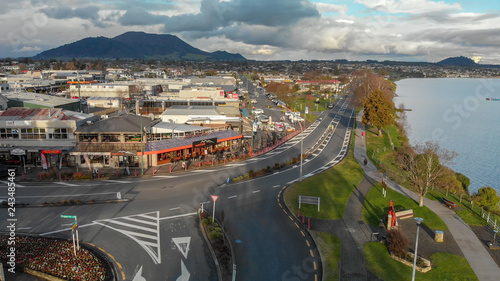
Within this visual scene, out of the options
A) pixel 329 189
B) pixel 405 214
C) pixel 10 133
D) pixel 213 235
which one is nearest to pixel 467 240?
pixel 405 214

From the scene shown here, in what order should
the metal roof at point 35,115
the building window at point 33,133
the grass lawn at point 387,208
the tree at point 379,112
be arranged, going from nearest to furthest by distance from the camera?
the grass lawn at point 387,208 < the building window at point 33,133 < the metal roof at point 35,115 < the tree at point 379,112

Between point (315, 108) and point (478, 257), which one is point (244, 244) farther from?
point (315, 108)

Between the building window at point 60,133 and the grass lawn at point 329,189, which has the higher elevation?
the building window at point 60,133

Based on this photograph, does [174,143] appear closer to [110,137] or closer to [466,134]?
[110,137]

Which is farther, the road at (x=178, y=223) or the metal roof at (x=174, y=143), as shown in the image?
the metal roof at (x=174, y=143)

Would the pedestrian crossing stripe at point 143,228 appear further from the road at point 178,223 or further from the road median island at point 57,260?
the road median island at point 57,260

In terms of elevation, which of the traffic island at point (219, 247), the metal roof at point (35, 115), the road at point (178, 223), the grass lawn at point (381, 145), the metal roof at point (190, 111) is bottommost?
the grass lawn at point (381, 145)

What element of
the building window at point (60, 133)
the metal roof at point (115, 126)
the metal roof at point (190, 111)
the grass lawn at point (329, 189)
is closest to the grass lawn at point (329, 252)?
the grass lawn at point (329, 189)

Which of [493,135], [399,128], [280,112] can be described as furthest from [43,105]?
[493,135]

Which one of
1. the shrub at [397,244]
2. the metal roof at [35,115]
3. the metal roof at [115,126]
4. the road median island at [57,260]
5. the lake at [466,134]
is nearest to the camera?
the road median island at [57,260]
